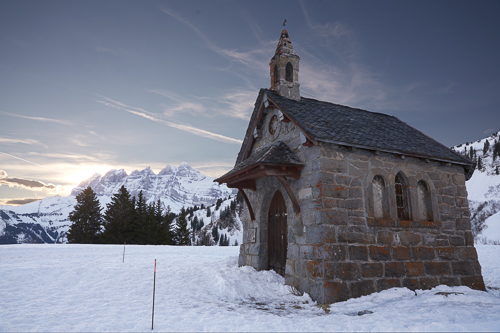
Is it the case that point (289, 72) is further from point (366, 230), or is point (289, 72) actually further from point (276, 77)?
point (366, 230)

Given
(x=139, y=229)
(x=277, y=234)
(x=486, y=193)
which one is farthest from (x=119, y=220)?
(x=486, y=193)

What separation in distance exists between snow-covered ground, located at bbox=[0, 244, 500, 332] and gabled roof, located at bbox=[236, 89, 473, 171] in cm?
402

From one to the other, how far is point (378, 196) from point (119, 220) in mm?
37994

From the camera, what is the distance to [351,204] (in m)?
8.72

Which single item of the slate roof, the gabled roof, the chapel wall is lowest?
the chapel wall

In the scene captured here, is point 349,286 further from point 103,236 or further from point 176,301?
point 103,236

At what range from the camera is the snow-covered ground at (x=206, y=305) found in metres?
5.96

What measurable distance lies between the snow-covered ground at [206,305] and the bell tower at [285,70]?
21.1 ft

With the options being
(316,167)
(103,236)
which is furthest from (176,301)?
(103,236)

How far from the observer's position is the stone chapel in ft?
27.3

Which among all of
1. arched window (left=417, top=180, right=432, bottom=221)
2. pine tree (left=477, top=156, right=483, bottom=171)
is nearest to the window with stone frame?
arched window (left=417, top=180, right=432, bottom=221)

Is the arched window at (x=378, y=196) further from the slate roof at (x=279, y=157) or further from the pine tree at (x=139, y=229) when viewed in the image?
the pine tree at (x=139, y=229)

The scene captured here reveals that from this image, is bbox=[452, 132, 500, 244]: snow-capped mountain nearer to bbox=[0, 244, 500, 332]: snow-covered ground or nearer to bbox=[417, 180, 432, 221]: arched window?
bbox=[417, 180, 432, 221]: arched window

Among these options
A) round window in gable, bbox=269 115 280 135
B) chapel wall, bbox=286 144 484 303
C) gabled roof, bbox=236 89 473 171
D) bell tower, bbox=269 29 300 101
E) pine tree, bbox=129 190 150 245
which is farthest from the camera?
pine tree, bbox=129 190 150 245
